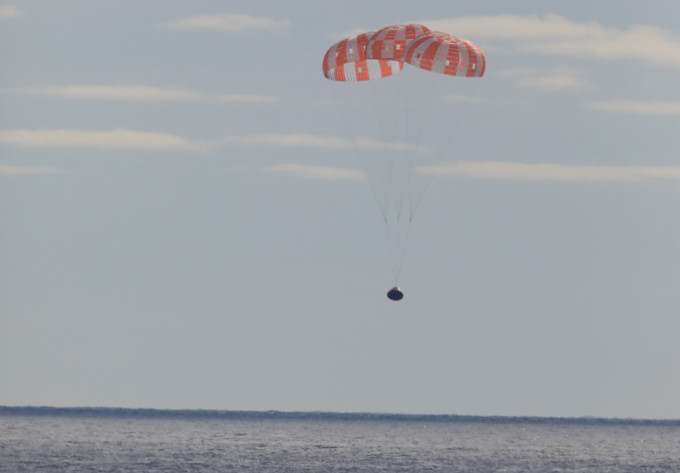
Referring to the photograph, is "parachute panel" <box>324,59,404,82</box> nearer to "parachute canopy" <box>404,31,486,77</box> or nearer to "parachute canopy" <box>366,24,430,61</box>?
"parachute canopy" <box>366,24,430,61</box>

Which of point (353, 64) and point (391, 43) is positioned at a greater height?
point (353, 64)

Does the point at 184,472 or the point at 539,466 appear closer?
the point at 184,472

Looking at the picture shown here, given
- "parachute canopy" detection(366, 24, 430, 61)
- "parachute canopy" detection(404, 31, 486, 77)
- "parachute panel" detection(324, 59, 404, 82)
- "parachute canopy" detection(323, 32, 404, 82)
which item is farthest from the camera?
"parachute panel" detection(324, 59, 404, 82)

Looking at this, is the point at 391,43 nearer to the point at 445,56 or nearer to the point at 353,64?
the point at 445,56

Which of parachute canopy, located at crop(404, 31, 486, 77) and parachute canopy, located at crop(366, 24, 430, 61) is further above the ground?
parachute canopy, located at crop(366, 24, 430, 61)

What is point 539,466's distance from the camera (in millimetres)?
59625

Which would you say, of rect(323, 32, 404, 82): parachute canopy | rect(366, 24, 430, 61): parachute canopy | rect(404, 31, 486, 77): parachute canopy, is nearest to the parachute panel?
rect(323, 32, 404, 82): parachute canopy

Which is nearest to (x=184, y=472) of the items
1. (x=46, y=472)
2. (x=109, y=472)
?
(x=109, y=472)

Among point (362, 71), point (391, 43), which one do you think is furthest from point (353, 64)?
point (391, 43)

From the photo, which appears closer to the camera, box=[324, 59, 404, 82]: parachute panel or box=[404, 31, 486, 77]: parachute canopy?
box=[404, 31, 486, 77]: parachute canopy

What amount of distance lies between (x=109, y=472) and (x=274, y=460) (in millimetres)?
14965

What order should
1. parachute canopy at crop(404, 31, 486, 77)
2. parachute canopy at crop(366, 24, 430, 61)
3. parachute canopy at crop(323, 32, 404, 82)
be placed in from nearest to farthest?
parachute canopy at crop(404, 31, 486, 77), parachute canopy at crop(366, 24, 430, 61), parachute canopy at crop(323, 32, 404, 82)

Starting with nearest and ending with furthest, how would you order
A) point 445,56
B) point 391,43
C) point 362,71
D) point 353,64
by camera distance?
point 445,56
point 391,43
point 353,64
point 362,71

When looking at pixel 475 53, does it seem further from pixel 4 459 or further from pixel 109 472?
pixel 4 459
